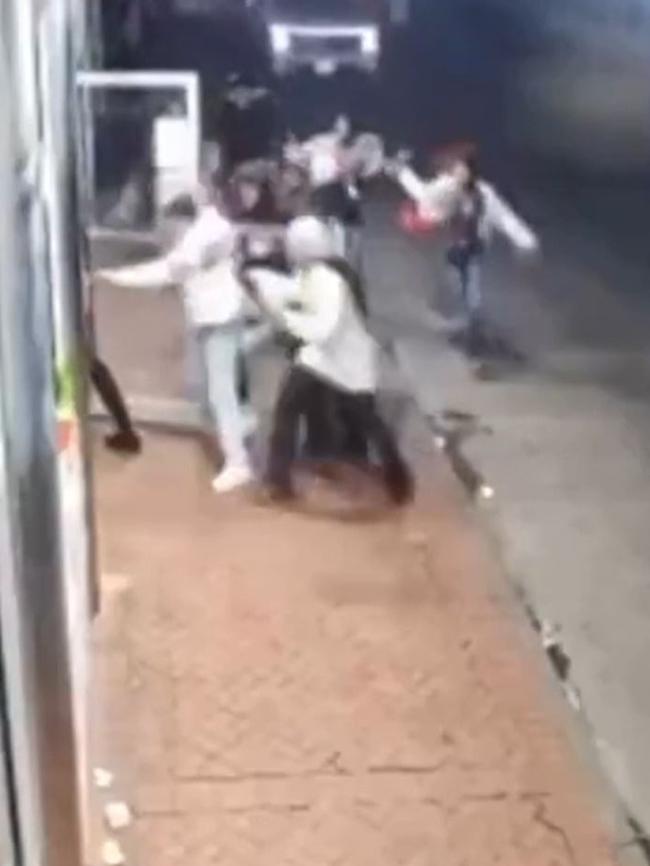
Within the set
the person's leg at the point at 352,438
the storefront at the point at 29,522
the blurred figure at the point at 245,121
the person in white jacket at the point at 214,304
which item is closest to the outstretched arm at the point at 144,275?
the person in white jacket at the point at 214,304

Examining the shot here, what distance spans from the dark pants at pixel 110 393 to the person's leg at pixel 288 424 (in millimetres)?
142

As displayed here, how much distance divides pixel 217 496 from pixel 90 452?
0.18 m

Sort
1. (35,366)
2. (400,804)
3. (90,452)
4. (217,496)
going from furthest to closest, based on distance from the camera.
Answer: (217,496)
(90,452)
(400,804)
(35,366)

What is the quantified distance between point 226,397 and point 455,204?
0.86 feet

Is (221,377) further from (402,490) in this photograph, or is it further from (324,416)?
(402,490)

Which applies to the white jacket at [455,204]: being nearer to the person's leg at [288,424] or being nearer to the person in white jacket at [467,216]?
the person in white jacket at [467,216]

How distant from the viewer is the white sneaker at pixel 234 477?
1.37 metres

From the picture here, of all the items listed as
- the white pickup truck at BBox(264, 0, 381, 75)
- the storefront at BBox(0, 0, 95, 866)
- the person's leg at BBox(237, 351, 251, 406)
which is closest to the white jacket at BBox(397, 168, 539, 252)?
the white pickup truck at BBox(264, 0, 381, 75)

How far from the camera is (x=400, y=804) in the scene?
1101mm

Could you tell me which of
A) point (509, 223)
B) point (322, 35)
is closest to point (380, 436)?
point (509, 223)

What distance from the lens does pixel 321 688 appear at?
123cm

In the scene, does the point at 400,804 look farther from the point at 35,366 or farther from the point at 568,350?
the point at 35,366

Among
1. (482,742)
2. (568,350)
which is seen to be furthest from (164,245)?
(482,742)

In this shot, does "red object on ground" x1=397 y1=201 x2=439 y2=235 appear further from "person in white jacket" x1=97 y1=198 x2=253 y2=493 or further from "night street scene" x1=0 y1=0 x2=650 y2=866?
"person in white jacket" x1=97 y1=198 x2=253 y2=493
